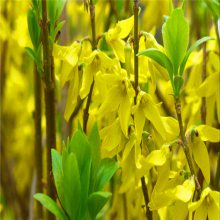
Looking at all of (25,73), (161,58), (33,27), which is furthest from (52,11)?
(25,73)

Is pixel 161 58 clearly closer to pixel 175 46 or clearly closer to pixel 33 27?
pixel 175 46

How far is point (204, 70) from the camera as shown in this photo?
1.06 m

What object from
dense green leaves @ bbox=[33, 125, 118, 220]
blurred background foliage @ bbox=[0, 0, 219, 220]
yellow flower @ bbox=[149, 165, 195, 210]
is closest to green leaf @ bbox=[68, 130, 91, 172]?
dense green leaves @ bbox=[33, 125, 118, 220]

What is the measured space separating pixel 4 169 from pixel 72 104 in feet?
2.25

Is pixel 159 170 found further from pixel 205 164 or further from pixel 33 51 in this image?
pixel 33 51

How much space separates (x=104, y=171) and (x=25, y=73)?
109 cm

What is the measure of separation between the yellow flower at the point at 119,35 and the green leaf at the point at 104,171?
0.50ft

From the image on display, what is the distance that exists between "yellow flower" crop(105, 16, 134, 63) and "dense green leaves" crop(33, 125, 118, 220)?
128 mm

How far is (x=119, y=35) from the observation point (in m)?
0.88

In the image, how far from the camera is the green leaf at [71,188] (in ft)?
2.62

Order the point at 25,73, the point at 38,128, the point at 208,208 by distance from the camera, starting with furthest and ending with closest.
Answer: the point at 25,73, the point at 38,128, the point at 208,208

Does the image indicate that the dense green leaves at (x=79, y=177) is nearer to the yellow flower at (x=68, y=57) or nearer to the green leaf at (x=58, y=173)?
the green leaf at (x=58, y=173)

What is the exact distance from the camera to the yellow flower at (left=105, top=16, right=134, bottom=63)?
87 centimetres

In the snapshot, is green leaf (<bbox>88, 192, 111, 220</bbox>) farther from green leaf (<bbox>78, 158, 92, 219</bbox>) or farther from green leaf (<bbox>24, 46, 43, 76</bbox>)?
green leaf (<bbox>24, 46, 43, 76</bbox>)
